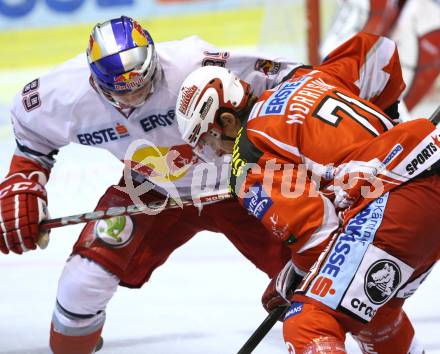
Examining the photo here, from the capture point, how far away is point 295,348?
6.68 feet

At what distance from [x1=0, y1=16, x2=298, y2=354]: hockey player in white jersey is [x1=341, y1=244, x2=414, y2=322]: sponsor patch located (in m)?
0.81

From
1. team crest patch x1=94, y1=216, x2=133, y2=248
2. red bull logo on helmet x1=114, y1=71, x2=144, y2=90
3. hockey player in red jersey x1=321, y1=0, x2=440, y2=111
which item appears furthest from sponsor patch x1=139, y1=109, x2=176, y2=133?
hockey player in red jersey x1=321, y1=0, x2=440, y2=111

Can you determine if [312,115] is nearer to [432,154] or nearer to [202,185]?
[432,154]

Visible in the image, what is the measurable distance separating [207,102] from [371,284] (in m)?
0.63

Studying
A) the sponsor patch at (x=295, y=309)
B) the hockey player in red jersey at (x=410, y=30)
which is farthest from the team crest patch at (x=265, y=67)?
the hockey player in red jersey at (x=410, y=30)

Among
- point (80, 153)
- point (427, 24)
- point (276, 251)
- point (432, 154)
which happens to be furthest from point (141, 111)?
point (427, 24)

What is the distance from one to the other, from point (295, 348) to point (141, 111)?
1.03 m

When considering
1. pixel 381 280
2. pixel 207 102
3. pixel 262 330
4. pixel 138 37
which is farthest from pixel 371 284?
pixel 138 37

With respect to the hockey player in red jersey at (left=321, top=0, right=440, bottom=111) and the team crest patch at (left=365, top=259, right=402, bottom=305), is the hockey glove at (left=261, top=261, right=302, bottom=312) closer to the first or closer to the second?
the team crest patch at (left=365, top=259, right=402, bottom=305)

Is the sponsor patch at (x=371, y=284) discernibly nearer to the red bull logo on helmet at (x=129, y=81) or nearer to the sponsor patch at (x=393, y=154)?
the sponsor patch at (x=393, y=154)

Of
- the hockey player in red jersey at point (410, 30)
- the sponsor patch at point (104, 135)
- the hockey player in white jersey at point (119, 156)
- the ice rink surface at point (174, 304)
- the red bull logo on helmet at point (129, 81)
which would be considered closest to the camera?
the red bull logo on helmet at point (129, 81)

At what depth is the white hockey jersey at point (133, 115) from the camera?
2.81 metres

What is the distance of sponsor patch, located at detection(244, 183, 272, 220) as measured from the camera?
2.12 meters

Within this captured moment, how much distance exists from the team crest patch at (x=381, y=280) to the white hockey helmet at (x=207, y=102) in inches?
22.4
